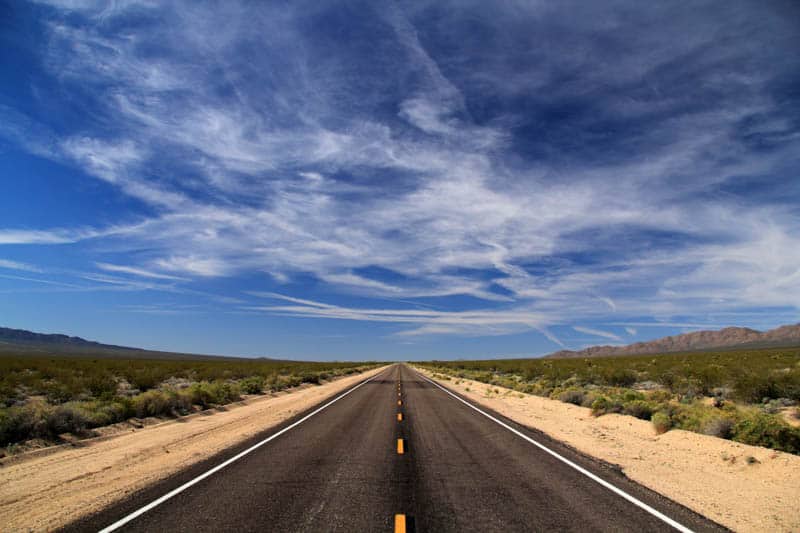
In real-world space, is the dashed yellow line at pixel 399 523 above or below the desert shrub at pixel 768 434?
below

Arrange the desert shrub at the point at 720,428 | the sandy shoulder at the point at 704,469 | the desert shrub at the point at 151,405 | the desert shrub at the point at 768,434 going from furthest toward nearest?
the desert shrub at the point at 151,405 < the desert shrub at the point at 720,428 < the desert shrub at the point at 768,434 < the sandy shoulder at the point at 704,469

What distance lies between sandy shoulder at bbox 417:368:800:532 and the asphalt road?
643 mm

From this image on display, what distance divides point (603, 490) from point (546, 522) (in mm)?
2186

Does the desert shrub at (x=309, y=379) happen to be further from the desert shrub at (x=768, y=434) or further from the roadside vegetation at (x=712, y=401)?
the desert shrub at (x=768, y=434)

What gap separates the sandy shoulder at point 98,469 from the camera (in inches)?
258

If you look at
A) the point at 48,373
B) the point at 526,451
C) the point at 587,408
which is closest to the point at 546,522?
the point at 526,451

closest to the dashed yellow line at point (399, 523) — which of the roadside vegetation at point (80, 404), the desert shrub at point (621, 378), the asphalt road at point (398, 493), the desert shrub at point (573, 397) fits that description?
the asphalt road at point (398, 493)

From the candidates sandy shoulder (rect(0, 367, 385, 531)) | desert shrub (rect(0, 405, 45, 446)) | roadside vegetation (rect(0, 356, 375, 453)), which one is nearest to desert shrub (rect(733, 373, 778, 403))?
sandy shoulder (rect(0, 367, 385, 531))

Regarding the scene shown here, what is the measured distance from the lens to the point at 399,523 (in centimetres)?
557

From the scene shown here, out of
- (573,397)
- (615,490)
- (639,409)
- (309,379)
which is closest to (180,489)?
(615,490)

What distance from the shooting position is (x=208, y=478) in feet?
26.0

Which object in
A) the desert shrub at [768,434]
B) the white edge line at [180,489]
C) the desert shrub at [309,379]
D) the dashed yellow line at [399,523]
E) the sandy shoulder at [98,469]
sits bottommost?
the desert shrub at [309,379]

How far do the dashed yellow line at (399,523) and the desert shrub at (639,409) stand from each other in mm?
13917

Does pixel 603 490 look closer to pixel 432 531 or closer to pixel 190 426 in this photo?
pixel 432 531
